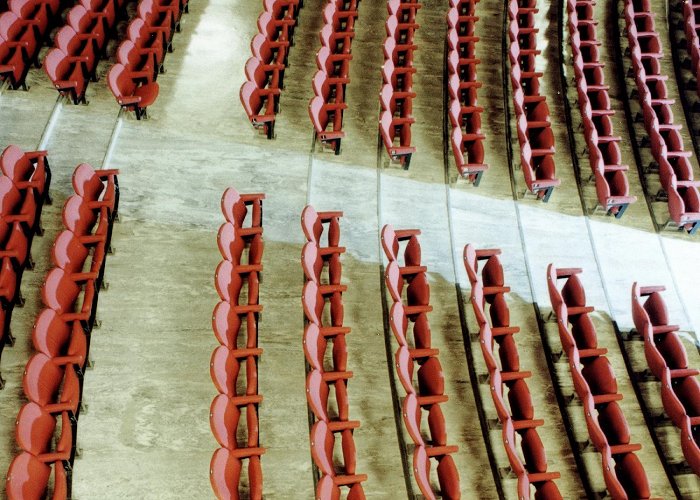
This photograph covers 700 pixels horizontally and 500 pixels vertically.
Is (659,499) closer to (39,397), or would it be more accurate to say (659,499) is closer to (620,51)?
(39,397)

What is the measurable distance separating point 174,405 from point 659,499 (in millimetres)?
612

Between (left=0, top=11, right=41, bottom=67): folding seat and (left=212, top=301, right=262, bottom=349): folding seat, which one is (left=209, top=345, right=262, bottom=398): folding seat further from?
(left=0, top=11, right=41, bottom=67): folding seat

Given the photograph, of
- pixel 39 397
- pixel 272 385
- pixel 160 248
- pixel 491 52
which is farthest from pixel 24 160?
pixel 491 52

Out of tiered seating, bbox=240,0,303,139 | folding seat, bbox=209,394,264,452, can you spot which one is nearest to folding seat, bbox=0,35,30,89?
tiered seating, bbox=240,0,303,139

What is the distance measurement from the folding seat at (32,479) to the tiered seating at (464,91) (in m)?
0.75

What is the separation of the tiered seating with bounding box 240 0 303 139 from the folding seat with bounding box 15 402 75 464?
576 mm

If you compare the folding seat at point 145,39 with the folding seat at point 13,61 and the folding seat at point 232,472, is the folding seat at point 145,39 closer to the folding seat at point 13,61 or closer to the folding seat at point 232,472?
the folding seat at point 13,61

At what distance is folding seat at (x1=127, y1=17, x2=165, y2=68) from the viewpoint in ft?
3.72

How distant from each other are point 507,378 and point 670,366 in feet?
0.89

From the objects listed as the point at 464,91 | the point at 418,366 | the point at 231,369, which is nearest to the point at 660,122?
the point at 464,91

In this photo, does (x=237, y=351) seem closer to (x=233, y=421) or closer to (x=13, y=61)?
(x=233, y=421)

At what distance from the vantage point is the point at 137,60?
1.13m

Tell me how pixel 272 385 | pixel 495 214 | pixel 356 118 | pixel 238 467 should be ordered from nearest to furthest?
pixel 238 467
pixel 272 385
pixel 495 214
pixel 356 118

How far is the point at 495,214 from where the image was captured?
1058mm
